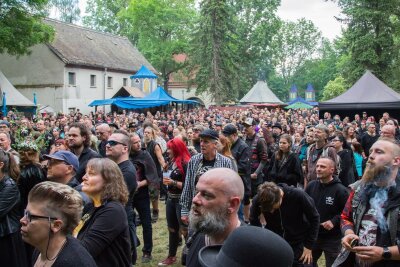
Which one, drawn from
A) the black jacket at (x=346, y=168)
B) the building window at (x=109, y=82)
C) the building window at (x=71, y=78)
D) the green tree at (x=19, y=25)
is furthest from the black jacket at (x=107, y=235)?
the building window at (x=109, y=82)

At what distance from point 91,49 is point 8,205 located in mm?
38622

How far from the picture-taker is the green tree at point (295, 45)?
81.9 m

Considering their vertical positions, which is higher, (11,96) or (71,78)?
(71,78)

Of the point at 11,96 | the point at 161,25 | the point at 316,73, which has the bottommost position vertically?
the point at 11,96

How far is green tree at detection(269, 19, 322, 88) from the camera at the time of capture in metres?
81.9

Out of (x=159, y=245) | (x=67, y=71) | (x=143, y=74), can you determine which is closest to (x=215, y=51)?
(x=143, y=74)

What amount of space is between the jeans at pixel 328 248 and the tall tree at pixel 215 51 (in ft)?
129

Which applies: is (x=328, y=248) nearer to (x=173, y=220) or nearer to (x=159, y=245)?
(x=173, y=220)

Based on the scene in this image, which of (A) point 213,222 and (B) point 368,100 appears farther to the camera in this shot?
(B) point 368,100

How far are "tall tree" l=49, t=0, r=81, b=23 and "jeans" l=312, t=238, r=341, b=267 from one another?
6024 cm

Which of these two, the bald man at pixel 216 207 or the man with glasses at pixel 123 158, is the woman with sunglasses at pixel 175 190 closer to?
the man with glasses at pixel 123 158

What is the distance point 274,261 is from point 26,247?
362 cm

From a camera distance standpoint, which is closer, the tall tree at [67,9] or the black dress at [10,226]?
the black dress at [10,226]

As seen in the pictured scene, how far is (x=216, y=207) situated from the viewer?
8.91 feet
